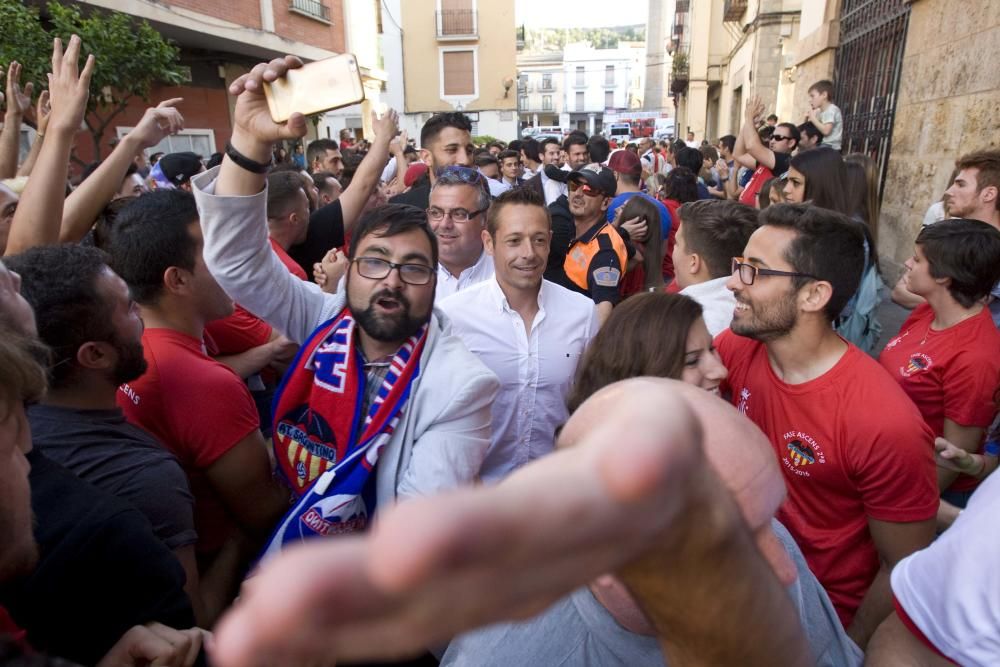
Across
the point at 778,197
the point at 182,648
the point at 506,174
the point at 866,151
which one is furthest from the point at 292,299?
the point at 866,151

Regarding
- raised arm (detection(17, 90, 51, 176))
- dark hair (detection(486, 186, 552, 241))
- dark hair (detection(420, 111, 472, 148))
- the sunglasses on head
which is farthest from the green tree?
dark hair (detection(486, 186, 552, 241))

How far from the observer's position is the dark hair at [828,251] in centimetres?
204

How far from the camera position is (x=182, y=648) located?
4.05 feet

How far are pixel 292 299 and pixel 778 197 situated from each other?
331 centimetres

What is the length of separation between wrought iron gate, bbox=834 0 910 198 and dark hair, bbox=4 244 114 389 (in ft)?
26.6

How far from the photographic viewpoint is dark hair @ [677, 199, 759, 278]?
113 inches

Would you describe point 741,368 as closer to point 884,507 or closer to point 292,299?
point 884,507

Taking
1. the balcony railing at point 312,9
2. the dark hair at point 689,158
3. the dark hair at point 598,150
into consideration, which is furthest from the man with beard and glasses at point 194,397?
the balcony railing at point 312,9

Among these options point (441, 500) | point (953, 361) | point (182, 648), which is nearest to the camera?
point (441, 500)

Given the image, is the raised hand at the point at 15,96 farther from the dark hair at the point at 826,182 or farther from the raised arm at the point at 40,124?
the dark hair at the point at 826,182

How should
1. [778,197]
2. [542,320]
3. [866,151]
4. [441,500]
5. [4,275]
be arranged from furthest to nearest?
1. [866,151]
2. [778,197]
3. [542,320]
4. [4,275]
5. [441,500]

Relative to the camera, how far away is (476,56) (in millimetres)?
35531

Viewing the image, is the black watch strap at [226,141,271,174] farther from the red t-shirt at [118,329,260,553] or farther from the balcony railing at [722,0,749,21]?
the balcony railing at [722,0,749,21]

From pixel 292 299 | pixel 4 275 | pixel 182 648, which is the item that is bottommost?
pixel 182 648
